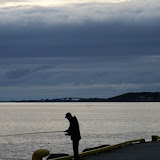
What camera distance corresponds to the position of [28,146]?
60188mm

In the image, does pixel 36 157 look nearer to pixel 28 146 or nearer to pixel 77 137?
pixel 77 137

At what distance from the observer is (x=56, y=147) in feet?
190

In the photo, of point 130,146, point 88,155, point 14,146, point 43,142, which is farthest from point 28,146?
point 88,155

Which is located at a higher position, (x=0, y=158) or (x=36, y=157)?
(x=36, y=157)

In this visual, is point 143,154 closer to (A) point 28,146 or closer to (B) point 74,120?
(B) point 74,120

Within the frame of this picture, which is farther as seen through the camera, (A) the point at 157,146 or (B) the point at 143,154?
(A) the point at 157,146

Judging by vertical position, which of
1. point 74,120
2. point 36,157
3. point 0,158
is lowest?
point 0,158

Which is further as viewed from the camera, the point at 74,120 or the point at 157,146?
the point at 157,146

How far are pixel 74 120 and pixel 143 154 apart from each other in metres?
5.38

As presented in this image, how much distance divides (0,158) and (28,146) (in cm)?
1236

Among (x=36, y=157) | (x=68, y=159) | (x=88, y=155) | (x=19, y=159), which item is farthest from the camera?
(x=19, y=159)

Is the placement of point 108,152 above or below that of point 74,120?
below

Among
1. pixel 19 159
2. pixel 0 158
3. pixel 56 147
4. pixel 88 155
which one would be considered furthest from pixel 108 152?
pixel 56 147

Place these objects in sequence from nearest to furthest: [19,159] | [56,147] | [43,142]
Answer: [19,159]
[56,147]
[43,142]
